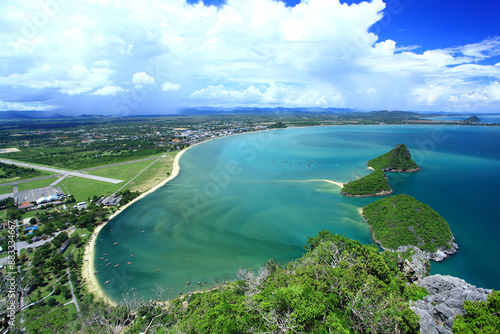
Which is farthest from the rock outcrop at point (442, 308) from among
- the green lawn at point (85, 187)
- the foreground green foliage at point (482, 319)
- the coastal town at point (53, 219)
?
the green lawn at point (85, 187)

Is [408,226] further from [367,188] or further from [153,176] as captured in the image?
[153,176]

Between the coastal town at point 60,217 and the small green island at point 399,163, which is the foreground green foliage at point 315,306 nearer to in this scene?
the coastal town at point 60,217

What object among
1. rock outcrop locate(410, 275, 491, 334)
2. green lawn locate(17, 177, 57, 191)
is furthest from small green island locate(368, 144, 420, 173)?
green lawn locate(17, 177, 57, 191)

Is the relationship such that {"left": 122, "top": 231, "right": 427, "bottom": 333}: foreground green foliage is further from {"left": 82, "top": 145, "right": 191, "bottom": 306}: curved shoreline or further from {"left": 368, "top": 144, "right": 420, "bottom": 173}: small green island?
{"left": 368, "top": 144, "right": 420, "bottom": 173}: small green island

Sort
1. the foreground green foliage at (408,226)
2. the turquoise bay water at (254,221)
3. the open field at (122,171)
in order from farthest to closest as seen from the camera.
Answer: the open field at (122,171)
the foreground green foliage at (408,226)
the turquoise bay water at (254,221)

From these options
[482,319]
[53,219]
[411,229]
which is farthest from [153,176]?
[482,319]

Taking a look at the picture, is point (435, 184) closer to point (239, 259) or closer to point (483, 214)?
point (483, 214)
